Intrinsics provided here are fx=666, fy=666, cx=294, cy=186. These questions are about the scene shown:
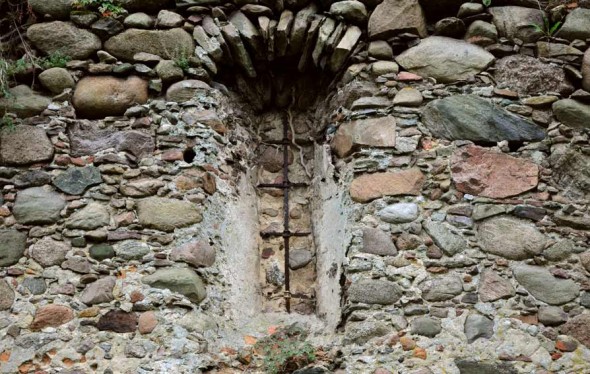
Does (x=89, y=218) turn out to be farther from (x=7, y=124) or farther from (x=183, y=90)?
(x=183, y=90)

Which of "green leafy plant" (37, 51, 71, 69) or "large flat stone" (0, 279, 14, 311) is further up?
"green leafy plant" (37, 51, 71, 69)

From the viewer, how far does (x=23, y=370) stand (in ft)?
10.0

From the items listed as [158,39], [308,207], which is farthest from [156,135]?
[308,207]

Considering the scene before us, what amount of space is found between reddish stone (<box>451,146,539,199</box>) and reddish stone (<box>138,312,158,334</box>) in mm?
1656

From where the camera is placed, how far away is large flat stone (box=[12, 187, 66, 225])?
3348 mm

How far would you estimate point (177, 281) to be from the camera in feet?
10.5

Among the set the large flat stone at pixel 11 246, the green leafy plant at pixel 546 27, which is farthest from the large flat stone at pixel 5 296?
the green leafy plant at pixel 546 27

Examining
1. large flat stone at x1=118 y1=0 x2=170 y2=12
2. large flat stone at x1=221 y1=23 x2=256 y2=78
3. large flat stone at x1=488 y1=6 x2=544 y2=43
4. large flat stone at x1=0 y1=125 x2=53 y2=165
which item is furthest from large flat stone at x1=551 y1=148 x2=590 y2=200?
large flat stone at x1=0 y1=125 x2=53 y2=165

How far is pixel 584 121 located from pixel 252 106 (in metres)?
1.89

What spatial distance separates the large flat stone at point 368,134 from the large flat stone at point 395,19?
512mm

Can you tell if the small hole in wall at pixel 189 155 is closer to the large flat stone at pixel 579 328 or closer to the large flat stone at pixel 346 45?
the large flat stone at pixel 346 45

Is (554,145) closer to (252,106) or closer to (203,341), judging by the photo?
(252,106)

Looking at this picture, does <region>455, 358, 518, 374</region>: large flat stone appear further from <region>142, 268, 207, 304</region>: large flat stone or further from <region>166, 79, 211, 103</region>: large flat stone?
<region>166, 79, 211, 103</region>: large flat stone

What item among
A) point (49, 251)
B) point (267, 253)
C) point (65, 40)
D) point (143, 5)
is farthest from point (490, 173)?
point (65, 40)
